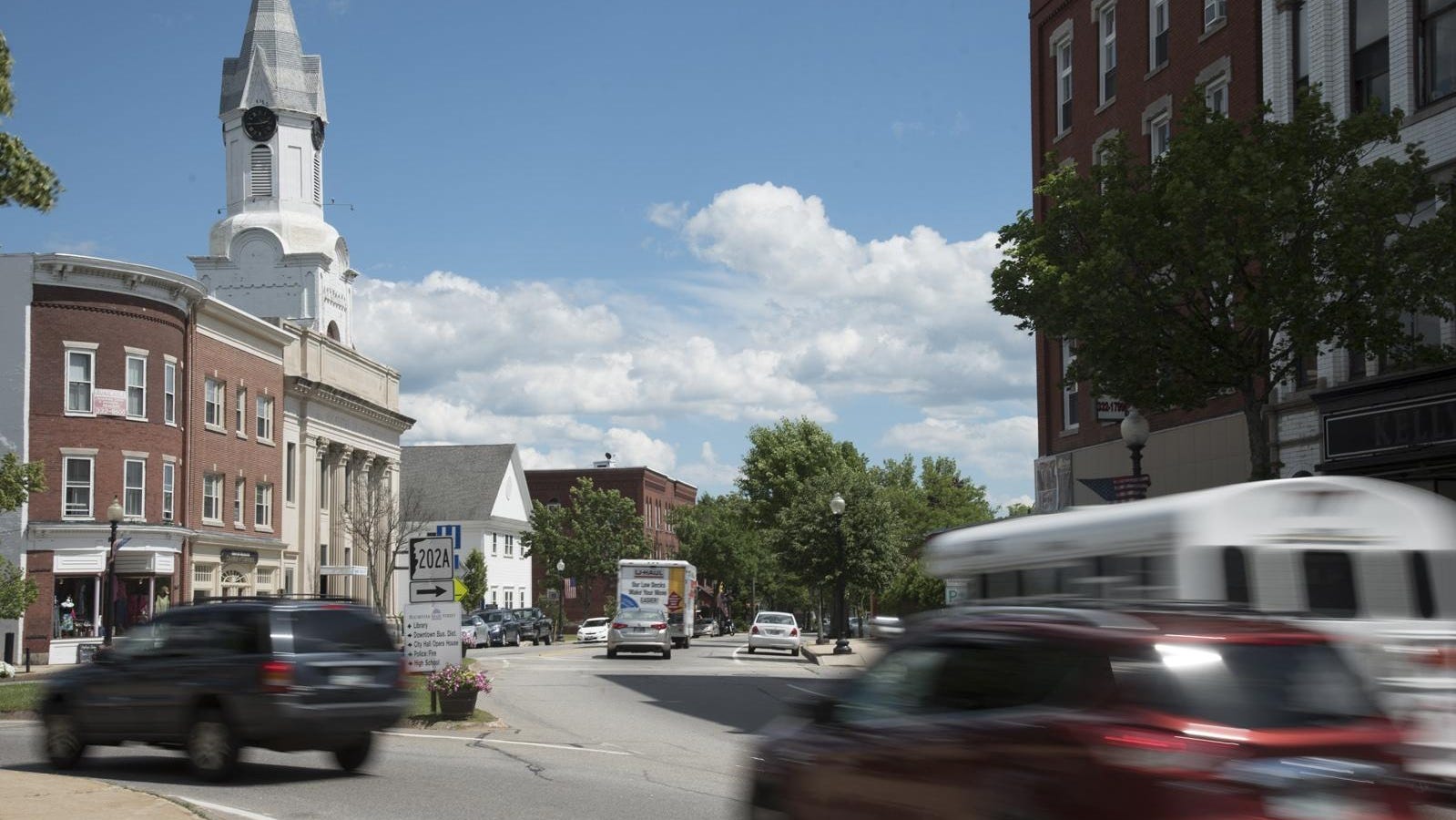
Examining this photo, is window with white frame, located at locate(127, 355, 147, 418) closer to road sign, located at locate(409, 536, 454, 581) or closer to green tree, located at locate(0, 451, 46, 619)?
green tree, located at locate(0, 451, 46, 619)

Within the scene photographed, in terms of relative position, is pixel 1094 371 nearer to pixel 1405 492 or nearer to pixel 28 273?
pixel 1405 492

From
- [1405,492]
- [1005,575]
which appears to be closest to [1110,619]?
[1405,492]

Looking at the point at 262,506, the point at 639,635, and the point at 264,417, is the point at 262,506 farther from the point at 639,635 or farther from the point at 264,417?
the point at 639,635

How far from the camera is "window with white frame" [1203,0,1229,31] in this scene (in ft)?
97.9

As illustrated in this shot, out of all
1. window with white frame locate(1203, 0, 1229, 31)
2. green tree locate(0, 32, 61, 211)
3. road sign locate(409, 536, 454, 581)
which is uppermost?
window with white frame locate(1203, 0, 1229, 31)

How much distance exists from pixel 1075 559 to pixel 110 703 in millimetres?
9424

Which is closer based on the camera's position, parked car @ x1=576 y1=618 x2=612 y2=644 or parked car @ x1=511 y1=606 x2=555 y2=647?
parked car @ x1=511 y1=606 x2=555 y2=647

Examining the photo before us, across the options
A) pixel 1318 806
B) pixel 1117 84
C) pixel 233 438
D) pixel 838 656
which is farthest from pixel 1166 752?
pixel 233 438

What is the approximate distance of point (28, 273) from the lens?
45.8 m

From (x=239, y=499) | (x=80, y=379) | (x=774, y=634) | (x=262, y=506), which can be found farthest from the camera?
(x=262, y=506)

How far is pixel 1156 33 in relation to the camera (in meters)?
32.8

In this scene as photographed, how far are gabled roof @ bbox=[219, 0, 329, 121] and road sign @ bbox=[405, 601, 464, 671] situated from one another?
6404cm

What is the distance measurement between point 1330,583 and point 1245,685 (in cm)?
686

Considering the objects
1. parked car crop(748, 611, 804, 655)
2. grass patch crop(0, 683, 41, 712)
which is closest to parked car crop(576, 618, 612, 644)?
parked car crop(748, 611, 804, 655)
